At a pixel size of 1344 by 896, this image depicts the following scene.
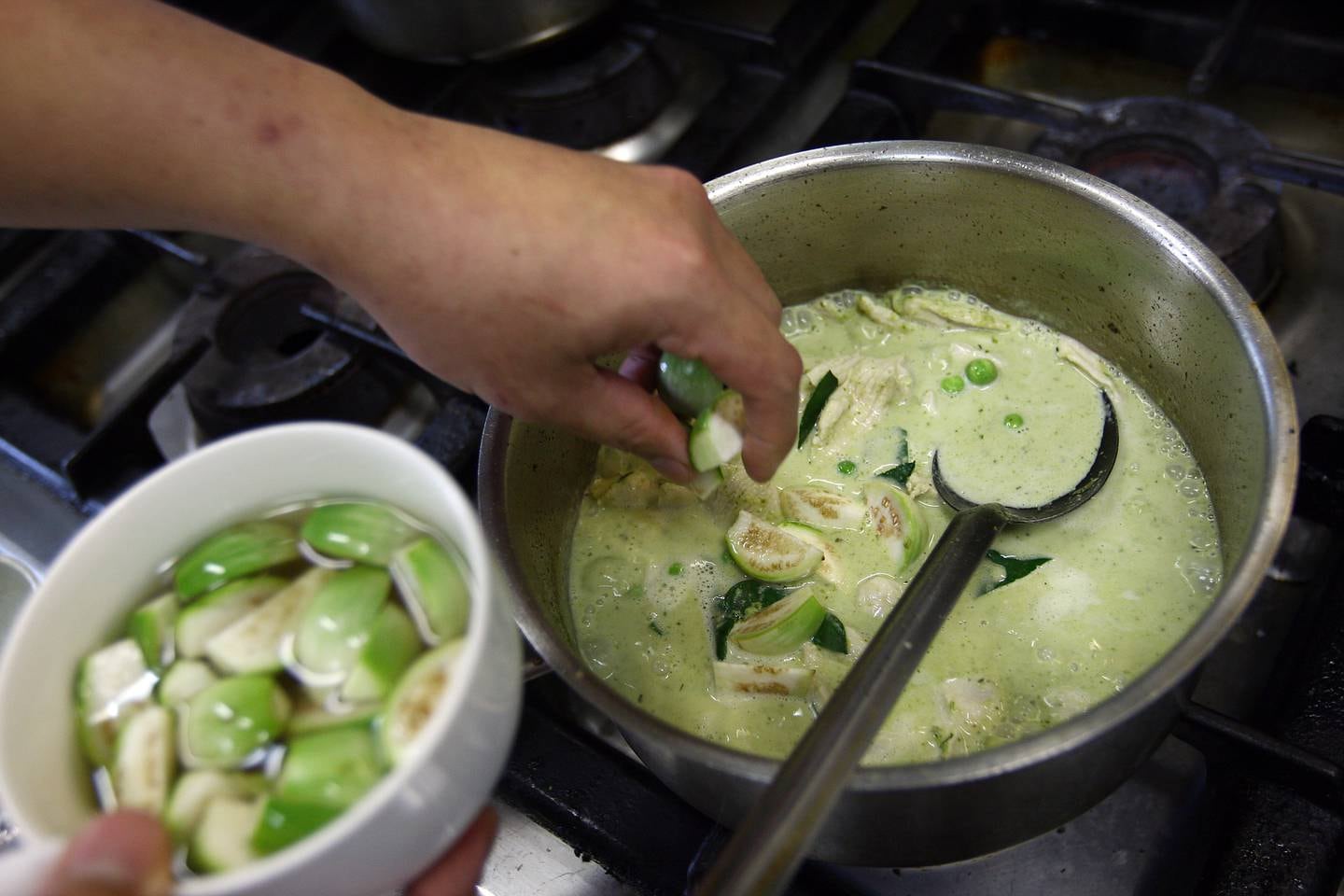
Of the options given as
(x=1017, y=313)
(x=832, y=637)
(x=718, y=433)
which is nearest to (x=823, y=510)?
(x=832, y=637)

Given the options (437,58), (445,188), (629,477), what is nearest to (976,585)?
(629,477)

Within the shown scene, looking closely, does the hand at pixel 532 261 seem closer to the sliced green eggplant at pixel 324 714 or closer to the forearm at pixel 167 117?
the forearm at pixel 167 117

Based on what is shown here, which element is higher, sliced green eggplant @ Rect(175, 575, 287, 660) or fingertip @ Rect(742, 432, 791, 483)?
fingertip @ Rect(742, 432, 791, 483)

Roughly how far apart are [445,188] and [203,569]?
0.99 ft

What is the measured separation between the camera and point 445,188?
72 centimetres

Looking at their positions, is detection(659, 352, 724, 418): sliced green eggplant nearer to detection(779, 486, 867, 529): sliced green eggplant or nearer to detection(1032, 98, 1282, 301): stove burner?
detection(779, 486, 867, 529): sliced green eggplant

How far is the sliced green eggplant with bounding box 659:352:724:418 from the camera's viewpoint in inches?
35.0

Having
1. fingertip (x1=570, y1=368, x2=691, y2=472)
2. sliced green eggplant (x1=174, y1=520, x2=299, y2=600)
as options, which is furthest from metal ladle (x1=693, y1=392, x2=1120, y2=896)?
sliced green eggplant (x1=174, y1=520, x2=299, y2=600)

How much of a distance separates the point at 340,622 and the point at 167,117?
1.27 ft

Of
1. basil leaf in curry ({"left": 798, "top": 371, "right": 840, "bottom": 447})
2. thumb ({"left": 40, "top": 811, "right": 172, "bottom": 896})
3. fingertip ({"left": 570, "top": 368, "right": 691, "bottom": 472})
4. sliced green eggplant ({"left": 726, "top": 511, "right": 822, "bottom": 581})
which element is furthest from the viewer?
basil leaf in curry ({"left": 798, "top": 371, "right": 840, "bottom": 447})

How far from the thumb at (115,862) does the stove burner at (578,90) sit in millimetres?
1166

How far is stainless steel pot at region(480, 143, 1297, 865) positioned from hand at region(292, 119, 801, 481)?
0.21 meters

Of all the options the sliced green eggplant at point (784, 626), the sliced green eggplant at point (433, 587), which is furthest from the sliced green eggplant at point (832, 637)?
the sliced green eggplant at point (433, 587)

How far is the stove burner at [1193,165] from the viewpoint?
120cm
